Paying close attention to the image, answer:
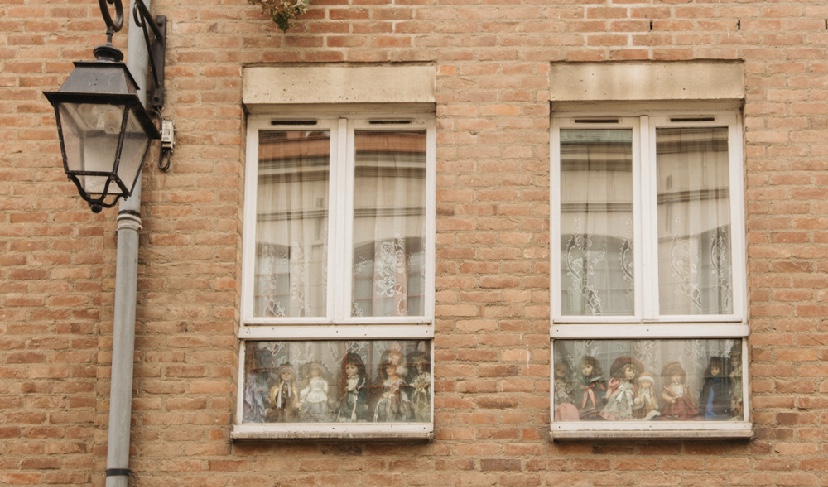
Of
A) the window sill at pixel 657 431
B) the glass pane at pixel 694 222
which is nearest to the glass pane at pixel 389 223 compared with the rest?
the window sill at pixel 657 431

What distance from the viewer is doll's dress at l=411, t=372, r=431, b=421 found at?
24.0ft

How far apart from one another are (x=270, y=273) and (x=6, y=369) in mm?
1602

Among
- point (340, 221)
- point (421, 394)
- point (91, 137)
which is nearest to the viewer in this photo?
point (91, 137)

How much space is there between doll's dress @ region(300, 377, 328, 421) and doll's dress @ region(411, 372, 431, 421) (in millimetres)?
510

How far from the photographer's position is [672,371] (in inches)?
287

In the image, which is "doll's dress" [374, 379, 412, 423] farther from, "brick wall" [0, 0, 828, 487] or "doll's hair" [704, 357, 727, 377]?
"doll's hair" [704, 357, 727, 377]

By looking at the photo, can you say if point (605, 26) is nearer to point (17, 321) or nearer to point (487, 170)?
point (487, 170)

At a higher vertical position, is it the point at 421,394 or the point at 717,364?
the point at 717,364

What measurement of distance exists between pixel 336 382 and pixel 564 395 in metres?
1.31

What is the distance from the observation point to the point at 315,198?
774cm

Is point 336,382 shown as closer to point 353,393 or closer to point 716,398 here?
point 353,393

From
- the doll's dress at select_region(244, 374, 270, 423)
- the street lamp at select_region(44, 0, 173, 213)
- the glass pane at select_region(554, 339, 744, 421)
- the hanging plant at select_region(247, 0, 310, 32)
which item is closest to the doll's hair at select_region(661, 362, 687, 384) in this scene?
the glass pane at select_region(554, 339, 744, 421)

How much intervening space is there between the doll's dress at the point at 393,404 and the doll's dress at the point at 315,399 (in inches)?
12.1

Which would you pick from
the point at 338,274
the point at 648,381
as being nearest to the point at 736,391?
the point at 648,381
